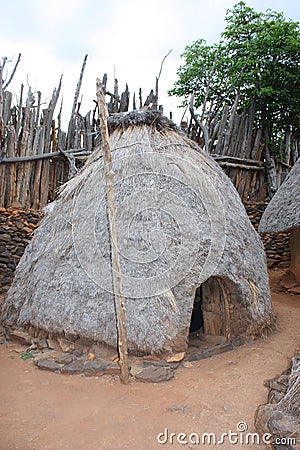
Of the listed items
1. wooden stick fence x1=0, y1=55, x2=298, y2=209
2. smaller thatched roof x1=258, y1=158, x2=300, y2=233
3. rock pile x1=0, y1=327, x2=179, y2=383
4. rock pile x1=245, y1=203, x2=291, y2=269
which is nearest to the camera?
rock pile x1=0, y1=327, x2=179, y2=383

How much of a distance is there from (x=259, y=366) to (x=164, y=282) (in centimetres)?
155

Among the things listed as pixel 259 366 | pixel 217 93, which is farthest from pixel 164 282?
pixel 217 93

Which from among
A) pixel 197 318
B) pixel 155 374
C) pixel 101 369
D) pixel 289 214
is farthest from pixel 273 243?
pixel 101 369

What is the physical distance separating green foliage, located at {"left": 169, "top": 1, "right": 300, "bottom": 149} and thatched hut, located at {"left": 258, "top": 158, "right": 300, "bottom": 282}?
12.2 feet

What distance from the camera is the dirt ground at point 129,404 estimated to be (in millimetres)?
3299

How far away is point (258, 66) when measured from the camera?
11.6 m

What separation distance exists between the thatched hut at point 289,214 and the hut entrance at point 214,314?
8.45 feet

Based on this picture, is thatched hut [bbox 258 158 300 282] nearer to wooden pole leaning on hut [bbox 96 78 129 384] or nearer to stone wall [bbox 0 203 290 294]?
wooden pole leaning on hut [bbox 96 78 129 384]

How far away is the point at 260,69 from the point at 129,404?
34.8 feet

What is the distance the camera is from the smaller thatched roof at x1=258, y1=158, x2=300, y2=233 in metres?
7.52

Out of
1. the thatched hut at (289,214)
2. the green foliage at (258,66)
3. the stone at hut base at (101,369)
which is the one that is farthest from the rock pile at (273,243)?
the stone at hut base at (101,369)

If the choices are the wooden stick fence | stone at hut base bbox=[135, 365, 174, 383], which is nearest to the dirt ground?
stone at hut base bbox=[135, 365, 174, 383]

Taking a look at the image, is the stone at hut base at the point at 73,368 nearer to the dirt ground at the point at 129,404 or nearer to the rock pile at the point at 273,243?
the dirt ground at the point at 129,404

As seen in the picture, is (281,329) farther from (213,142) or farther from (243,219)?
(213,142)
